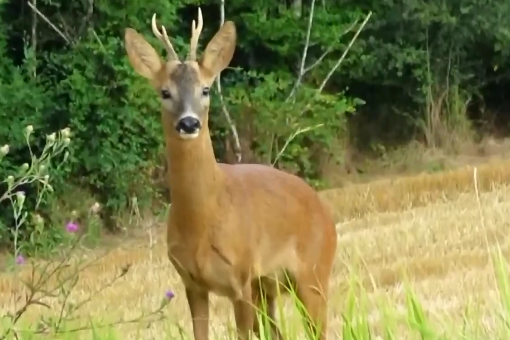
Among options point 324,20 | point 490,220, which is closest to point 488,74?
point 324,20

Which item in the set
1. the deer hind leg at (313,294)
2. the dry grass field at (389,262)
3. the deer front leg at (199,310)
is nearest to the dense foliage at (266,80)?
the dry grass field at (389,262)

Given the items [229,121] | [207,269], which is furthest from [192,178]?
[229,121]

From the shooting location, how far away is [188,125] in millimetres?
4637

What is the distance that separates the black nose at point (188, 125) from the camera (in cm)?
464

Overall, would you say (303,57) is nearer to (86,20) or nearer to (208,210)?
(86,20)

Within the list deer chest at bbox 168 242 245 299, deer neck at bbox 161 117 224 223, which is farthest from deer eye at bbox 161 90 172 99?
deer chest at bbox 168 242 245 299

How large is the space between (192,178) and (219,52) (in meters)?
0.62

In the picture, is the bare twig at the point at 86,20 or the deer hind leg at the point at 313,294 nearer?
the deer hind leg at the point at 313,294

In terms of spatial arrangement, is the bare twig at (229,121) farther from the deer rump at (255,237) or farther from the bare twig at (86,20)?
the deer rump at (255,237)

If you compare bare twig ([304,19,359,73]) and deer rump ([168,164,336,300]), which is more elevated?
deer rump ([168,164,336,300])

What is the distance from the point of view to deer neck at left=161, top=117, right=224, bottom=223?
479 centimetres

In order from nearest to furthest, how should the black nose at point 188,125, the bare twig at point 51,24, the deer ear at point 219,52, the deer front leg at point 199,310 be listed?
the black nose at point 188,125 < the deer front leg at point 199,310 < the deer ear at point 219,52 < the bare twig at point 51,24

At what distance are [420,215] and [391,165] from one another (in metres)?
5.67

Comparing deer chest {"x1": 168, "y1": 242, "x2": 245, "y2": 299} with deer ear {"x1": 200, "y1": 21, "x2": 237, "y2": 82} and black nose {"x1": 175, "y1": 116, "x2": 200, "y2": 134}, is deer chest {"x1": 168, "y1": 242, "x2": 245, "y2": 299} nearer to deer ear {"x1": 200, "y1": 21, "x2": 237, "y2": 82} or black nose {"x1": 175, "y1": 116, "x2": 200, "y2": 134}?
black nose {"x1": 175, "y1": 116, "x2": 200, "y2": 134}
